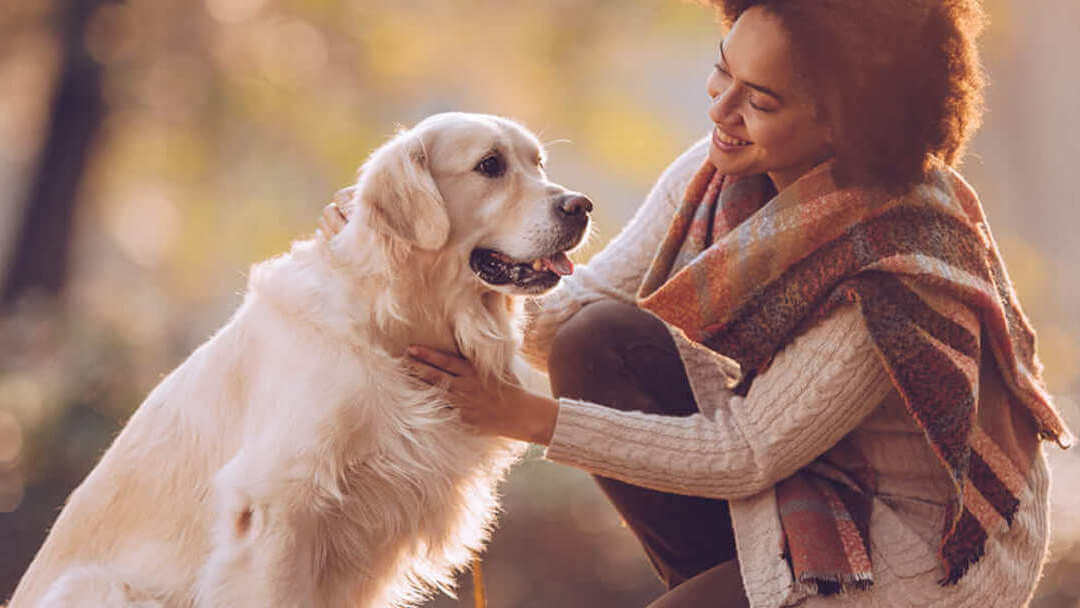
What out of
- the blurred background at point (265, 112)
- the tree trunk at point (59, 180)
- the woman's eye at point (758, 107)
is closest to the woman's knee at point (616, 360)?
the woman's eye at point (758, 107)

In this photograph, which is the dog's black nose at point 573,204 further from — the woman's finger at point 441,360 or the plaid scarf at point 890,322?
the woman's finger at point 441,360

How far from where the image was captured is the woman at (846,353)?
1.80 m

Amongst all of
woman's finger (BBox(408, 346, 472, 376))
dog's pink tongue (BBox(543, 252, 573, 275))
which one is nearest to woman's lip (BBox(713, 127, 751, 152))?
dog's pink tongue (BBox(543, 252, 573, 275))

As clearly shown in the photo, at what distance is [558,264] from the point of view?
2068 mm

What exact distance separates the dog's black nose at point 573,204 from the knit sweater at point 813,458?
385 millimetres

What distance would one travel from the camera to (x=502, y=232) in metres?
2.07

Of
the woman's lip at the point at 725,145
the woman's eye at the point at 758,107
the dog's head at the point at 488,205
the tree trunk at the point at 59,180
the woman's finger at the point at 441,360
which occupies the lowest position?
the tree trunk at the point at 59,180

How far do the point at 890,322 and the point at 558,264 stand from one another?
0.65m

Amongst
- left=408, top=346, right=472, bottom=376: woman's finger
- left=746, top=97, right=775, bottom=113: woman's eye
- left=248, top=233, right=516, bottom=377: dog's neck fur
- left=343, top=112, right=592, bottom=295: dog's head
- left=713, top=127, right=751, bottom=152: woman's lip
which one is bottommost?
left=408, top=346, right=472, bottom=376: woman's finger

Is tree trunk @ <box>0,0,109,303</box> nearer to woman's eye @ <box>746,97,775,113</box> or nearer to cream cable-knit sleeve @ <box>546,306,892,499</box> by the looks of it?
cream cable-knit sleeve @ <box>546,306,892,499</box>

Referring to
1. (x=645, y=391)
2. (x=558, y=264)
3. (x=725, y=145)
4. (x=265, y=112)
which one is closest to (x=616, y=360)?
(x=645, y=391)

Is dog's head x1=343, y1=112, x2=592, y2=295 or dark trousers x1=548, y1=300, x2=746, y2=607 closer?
dog's head x1=343, y1=112, x2=592, y2=295

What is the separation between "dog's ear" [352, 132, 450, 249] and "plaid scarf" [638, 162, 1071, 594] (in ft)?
1.45

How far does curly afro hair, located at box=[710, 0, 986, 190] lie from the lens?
180 centimetres
